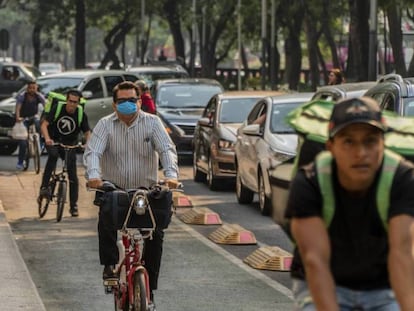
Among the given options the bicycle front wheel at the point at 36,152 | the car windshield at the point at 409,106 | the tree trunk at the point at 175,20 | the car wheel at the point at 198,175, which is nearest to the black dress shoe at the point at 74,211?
the car windshield at the point at 409,106

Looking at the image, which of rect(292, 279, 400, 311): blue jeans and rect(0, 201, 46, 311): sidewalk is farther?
rect(0, 201, 46, 311): sidewalk

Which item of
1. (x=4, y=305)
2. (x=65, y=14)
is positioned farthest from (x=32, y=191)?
(x=65, y=14)

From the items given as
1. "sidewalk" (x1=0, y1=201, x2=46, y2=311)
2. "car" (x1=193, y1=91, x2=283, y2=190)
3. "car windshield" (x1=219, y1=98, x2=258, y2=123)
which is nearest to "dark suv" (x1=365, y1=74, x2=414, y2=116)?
"sidewalk" (x1=0, y1=201, x2=46, y2=311)

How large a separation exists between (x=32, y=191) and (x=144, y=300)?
1265 cm

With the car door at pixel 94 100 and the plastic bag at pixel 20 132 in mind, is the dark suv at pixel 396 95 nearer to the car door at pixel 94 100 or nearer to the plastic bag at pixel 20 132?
the plastic bag at pixel 20 132

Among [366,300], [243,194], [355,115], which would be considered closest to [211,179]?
[243,194]

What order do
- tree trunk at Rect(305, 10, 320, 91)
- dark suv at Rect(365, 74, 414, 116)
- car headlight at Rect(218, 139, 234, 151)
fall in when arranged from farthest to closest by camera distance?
tree trunk at Rect(305, 10, 320, 91) < car headlight at Rect(218, 139, 234, 151) < dark suv at Rect(365, 74, 414, 116)

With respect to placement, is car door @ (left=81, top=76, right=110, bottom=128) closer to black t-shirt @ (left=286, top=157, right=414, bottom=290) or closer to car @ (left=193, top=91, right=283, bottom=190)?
car @ (left=193, top=91, right=283, bottom=190)

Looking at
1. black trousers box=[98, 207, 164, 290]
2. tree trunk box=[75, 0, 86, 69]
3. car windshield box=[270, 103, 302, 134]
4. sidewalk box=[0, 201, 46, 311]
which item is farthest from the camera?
tree trunk box=[75, 0, 86, 69]

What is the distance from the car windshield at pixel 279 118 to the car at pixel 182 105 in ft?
23.5

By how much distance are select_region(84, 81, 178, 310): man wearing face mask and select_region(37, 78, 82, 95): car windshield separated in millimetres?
20639

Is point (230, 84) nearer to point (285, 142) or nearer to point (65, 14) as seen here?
point (65, 14)

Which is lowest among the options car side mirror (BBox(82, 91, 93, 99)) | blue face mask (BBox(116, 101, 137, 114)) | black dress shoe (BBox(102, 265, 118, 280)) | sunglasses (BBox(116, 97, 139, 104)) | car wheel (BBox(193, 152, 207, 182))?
car wheel (BBox(193, 152, 207, 182))

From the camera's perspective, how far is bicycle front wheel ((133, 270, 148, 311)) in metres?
8.66
